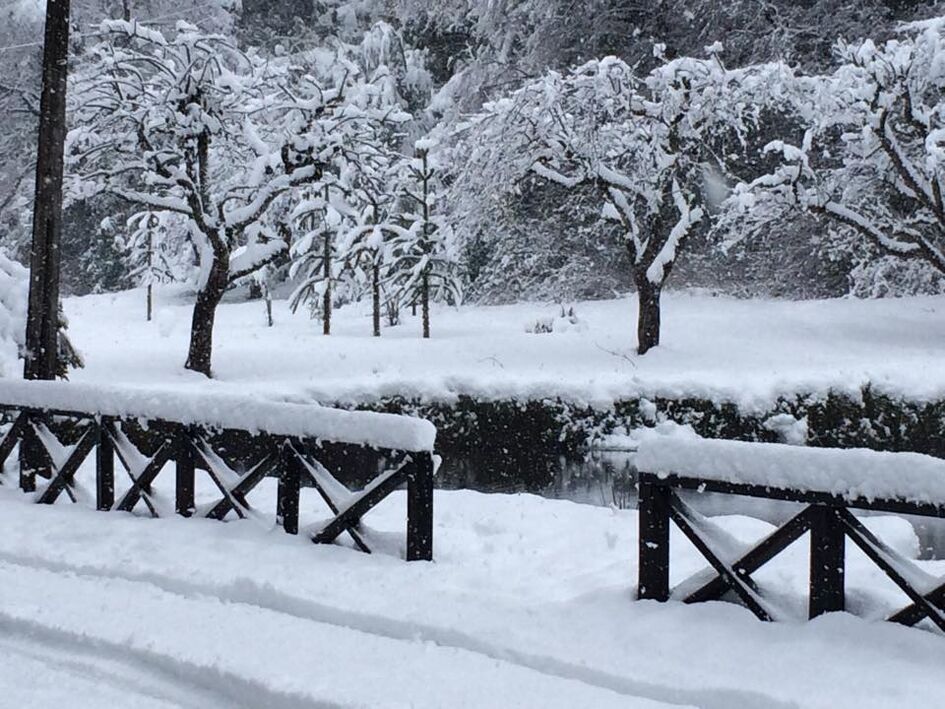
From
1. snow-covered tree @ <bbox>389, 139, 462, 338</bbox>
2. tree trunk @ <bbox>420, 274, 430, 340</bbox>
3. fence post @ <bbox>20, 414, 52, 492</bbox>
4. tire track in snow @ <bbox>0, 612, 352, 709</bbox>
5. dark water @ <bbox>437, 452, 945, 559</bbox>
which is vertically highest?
snow-covered tree @ <bbox>389, 139, 462, 338</bbox>

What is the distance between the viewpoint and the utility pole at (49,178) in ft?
29.8

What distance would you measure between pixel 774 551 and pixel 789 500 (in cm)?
34

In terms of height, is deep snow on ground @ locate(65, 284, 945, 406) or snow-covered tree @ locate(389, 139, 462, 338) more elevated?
snow-covered tree @ locate(389, 139, 462, 338)

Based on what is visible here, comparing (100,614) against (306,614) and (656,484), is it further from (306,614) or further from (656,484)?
(656,484)

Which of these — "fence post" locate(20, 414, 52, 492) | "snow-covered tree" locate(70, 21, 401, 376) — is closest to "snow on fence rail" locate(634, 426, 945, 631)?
"fence post" locate(20, 414, 52, 492)

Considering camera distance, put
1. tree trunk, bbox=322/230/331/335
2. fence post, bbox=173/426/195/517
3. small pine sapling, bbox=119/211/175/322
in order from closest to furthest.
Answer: fence post, bbox=173/426/195/517 < tree trunk, bbox=322/230/331/335 < small pine sapling, bbox=119/211/175/322

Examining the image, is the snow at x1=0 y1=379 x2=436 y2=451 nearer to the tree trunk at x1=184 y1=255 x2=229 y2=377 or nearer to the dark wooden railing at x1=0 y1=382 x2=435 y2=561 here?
the dark wooden railing at x1=0 y1=382 x2=435 y2=561

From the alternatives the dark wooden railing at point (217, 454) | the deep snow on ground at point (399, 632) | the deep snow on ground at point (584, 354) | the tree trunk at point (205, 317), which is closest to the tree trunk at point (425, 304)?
the deep snow on ground at point (584, 354)

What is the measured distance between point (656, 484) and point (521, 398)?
9236 millimetres

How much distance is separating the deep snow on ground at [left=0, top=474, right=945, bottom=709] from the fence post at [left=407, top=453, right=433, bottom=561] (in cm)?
15

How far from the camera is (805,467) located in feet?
16.3

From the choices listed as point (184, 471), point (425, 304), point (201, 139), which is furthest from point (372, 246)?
point (184, 471)

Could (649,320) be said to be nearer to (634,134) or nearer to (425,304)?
(634,134)

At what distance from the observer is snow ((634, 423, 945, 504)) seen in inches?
184
